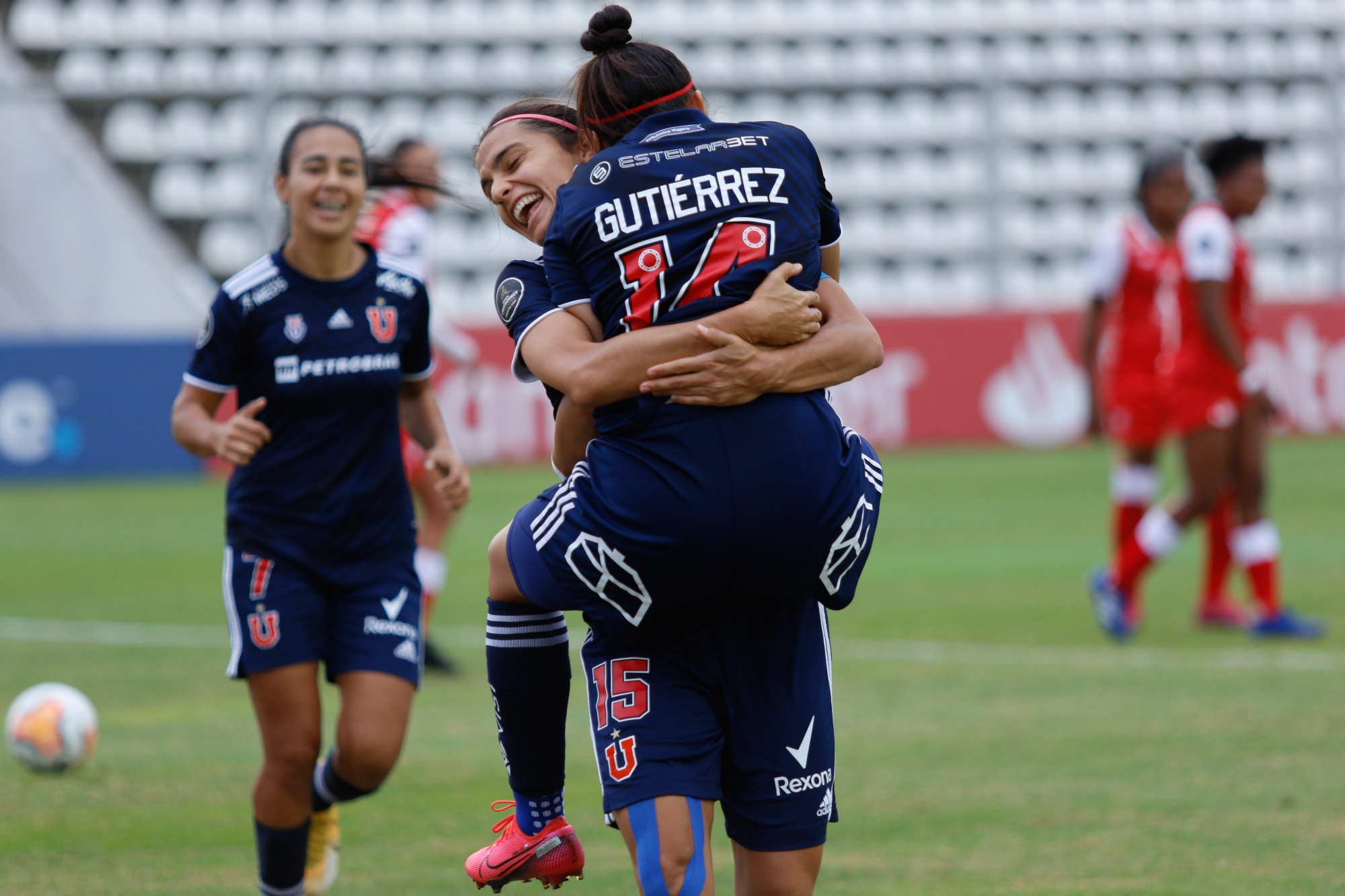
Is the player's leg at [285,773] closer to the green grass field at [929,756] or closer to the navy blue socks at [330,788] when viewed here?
the navy blue socks at [330,788]

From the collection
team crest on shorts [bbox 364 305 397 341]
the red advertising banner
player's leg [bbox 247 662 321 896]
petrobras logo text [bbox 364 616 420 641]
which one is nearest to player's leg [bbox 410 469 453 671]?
team crest on shorts [bbox 364 305 397 341]

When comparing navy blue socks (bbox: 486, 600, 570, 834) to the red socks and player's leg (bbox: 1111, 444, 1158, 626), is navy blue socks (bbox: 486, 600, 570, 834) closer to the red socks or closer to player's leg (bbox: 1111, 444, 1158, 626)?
the red socks

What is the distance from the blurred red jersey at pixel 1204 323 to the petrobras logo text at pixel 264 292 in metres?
5.31

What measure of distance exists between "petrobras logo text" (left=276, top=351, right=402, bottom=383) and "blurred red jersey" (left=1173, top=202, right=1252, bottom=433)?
510cm

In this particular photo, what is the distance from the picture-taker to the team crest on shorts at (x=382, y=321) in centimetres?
491

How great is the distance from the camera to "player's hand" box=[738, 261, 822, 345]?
3.04 metres

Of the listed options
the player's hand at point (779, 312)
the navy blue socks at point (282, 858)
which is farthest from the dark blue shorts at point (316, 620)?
the player's hand at point (779, 312)

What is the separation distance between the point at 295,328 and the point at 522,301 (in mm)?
1700

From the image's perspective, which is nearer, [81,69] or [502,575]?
[502,575]

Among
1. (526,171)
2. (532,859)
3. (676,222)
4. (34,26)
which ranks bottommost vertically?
(532,859)

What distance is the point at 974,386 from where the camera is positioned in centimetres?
1986

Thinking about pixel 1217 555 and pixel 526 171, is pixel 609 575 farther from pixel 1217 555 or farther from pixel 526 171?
pixel 1217 555

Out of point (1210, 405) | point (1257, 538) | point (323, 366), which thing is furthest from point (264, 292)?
point (1257, 538)

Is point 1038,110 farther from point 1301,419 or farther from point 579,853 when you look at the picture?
point 579,853
